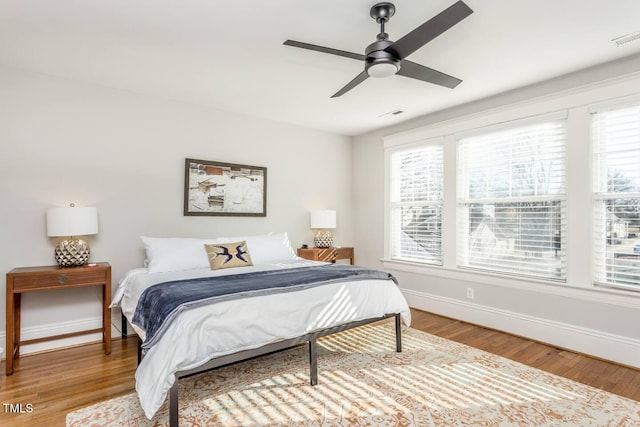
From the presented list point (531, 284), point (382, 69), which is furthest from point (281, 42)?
point (531, 284)

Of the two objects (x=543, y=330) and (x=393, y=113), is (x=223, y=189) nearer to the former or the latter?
(x=393, y=113)

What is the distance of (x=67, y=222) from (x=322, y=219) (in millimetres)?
2937

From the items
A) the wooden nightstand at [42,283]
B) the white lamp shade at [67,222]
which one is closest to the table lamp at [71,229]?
the white lamp shade at [67,222]

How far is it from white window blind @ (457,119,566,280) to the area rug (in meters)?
1.16

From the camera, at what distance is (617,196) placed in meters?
2.90

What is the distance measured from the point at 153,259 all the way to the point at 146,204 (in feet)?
2.62

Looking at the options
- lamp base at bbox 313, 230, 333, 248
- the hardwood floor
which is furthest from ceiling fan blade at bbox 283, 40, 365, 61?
lamp base at bbox 313, 230, 333, 248

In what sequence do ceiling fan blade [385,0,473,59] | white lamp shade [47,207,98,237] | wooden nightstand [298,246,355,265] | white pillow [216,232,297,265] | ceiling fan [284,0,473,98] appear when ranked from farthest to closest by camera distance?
wooden nightstand [298,246,355,265] < white pillow [216,232,297,265] < white lamp shade [47,207,98,237] < ceiling fan [284,0,473,98] < ceiling fan blade [385,0,473,59]

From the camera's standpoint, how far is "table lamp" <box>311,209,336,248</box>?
16.0ft

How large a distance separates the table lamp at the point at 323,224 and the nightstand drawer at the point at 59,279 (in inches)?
104

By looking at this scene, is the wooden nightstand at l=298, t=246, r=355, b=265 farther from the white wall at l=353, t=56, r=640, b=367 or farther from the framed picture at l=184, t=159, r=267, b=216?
the white wall at l=353, t=56, r=640, b=367

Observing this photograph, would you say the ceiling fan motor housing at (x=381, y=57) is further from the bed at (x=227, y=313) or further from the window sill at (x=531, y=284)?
the window sill at (x=531, y=284)

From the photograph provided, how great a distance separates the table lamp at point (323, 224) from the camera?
4883 mm

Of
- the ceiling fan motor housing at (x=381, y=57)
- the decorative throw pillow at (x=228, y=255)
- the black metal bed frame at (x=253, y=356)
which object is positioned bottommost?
the black metal bed frame at (x=253, y=356)
